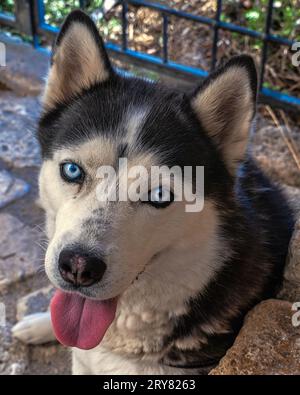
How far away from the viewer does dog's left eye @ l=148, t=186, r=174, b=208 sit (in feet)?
6.60

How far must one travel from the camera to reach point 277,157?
397 centimetres

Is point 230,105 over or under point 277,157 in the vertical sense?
over

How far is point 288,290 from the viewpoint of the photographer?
2.36 metres

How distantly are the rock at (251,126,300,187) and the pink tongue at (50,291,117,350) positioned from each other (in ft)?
6.82

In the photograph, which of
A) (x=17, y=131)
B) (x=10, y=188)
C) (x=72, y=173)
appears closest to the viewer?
(x=72, y=173)

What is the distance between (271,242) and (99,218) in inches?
39.0

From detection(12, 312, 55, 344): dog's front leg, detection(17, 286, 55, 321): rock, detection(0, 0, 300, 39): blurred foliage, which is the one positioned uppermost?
detection(0, 0, 300, 39): blurred foliage

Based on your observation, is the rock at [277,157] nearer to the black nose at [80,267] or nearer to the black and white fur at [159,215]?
the black and white fur at [159,215]

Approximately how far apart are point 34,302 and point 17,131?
1625 millimetres

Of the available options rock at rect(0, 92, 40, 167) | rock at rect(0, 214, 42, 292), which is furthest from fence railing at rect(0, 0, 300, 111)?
rock at rect(0, 214, 42, 292)

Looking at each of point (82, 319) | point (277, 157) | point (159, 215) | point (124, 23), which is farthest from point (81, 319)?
point (124, 23)

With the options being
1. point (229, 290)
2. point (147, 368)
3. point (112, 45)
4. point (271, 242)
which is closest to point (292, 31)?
point (112, 45)

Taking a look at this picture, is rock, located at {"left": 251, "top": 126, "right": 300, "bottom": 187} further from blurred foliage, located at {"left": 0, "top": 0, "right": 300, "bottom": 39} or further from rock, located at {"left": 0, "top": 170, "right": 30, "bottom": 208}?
rock, located at {"left": 0, "top": 170, "right": 30, "bottom": 208}

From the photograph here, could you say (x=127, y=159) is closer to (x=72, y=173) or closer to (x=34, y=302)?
(x=72, y=173)
